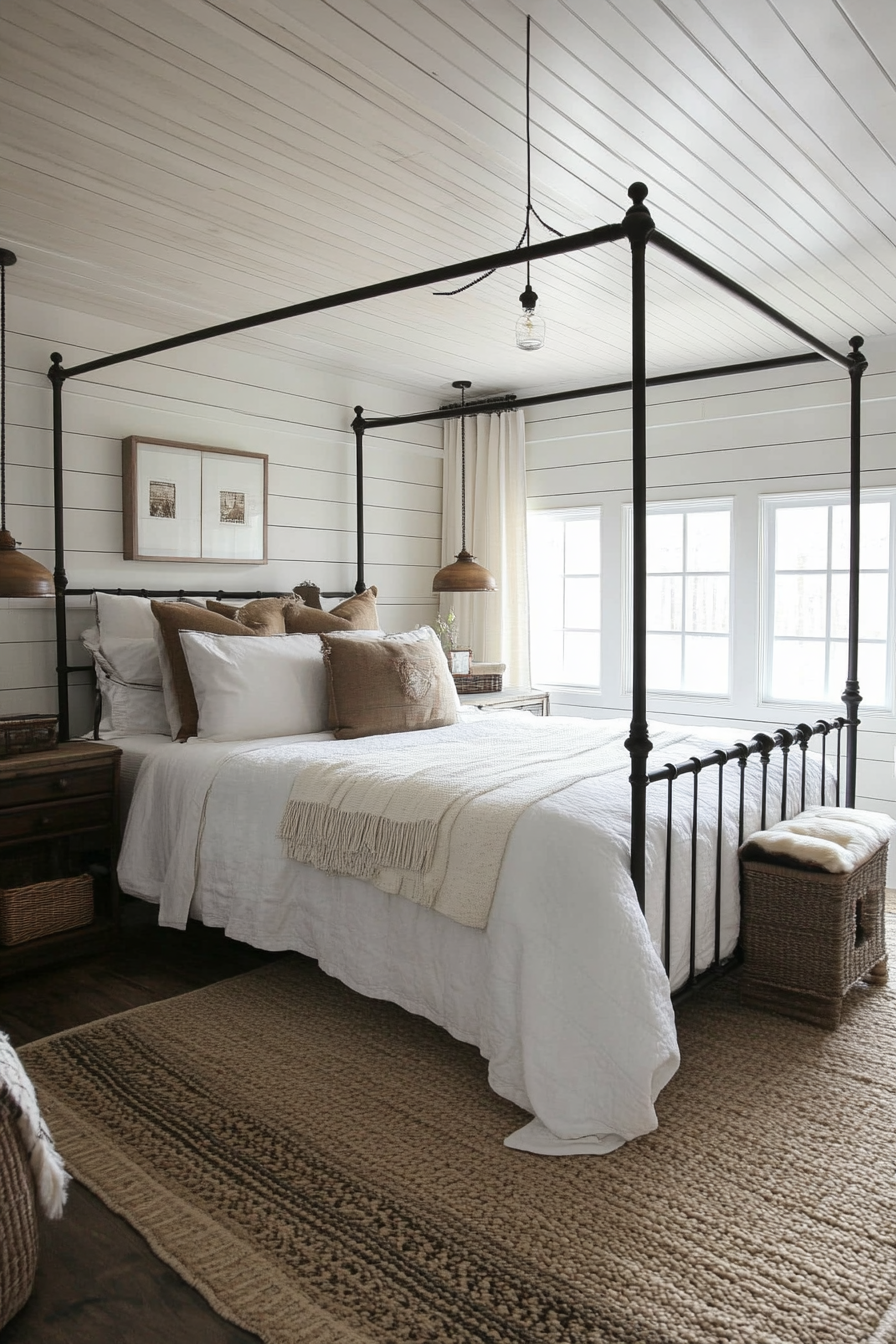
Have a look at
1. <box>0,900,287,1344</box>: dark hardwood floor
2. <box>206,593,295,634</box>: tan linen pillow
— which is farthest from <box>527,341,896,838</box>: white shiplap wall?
<box>0,900,287,1344</box>: dark hardwood floor

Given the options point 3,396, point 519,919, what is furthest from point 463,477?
point 519,919

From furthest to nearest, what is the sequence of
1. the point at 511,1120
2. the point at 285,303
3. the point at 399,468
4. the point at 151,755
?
the point at 399,468
the point at 285,303
the point at 151,755
the point at 511,1120

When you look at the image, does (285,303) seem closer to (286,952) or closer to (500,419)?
(500,419)

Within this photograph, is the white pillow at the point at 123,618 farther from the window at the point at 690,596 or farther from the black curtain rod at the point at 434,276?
the window at the point at 690,596

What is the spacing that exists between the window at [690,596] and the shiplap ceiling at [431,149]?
4.04 ft

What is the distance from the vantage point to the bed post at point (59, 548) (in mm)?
3594

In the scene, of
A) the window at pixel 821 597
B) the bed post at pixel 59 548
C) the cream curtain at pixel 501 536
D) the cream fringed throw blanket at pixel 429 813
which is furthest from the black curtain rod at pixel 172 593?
the window at pixel 821 597

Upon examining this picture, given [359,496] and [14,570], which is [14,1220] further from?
[359,496]

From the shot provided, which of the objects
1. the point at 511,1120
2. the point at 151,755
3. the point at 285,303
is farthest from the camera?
the point at 285,303

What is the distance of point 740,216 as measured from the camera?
2.95 m

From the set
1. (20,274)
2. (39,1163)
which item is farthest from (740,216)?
(39,1163)

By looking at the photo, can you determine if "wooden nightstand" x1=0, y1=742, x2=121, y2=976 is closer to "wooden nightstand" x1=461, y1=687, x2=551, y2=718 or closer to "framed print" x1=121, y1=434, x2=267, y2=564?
"framed print" x1=121, y1=434, x2=267, y2=564

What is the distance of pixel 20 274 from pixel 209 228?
2.78 ft

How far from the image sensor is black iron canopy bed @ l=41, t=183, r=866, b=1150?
88.3 inches
